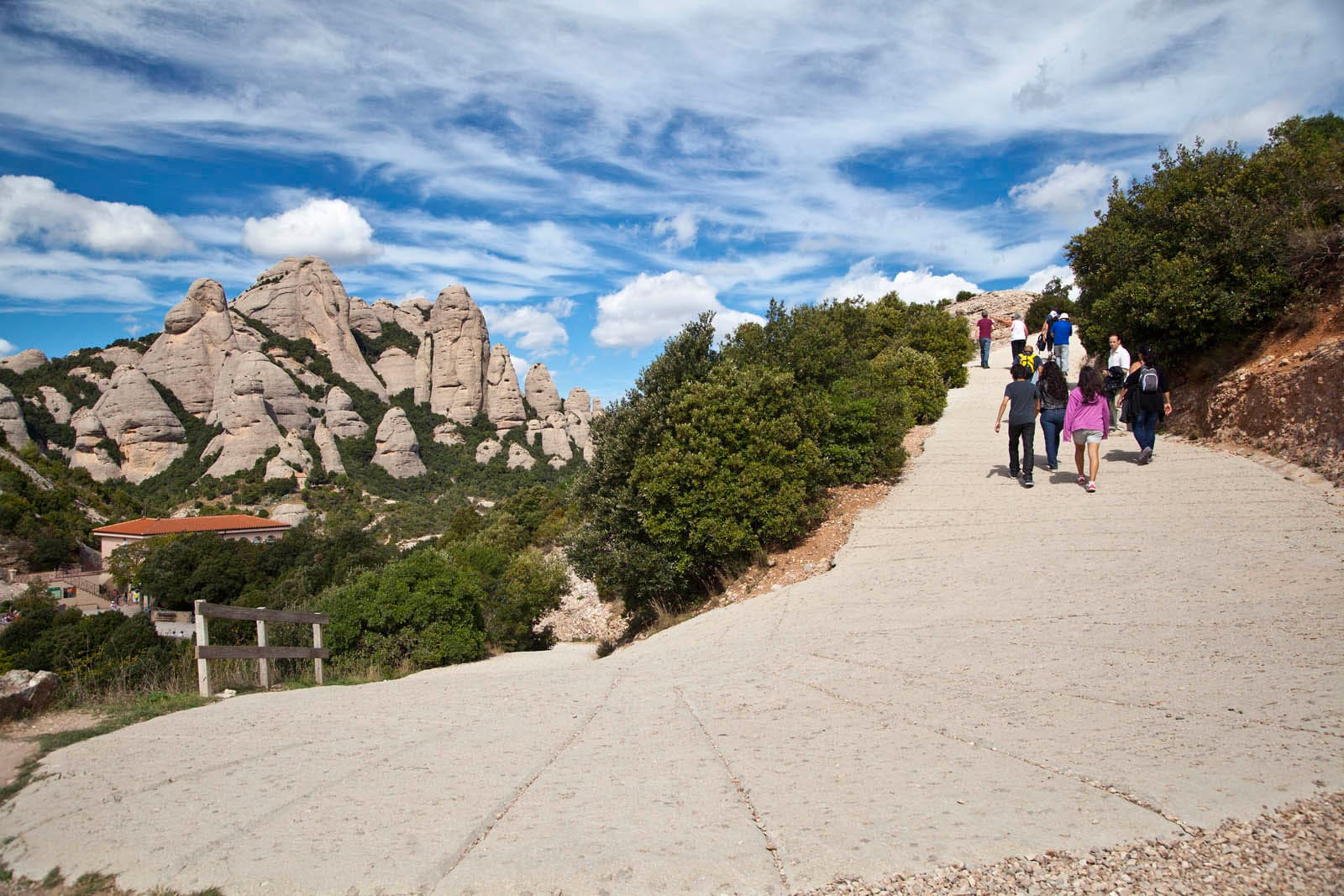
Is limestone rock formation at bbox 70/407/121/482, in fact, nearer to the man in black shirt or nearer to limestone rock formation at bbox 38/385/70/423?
limestone rock formation at bbox 38/385/70/423

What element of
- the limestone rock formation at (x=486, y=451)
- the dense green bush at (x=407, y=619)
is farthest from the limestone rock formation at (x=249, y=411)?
the dense green bush at (x=407, y=619)

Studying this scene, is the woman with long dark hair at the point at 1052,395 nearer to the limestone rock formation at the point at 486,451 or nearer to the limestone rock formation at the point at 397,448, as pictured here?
the limestone rock formation at the point at 397,448

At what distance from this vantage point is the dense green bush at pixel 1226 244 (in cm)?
1302

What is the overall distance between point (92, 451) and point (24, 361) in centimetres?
2091

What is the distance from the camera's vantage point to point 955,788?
3.86 m

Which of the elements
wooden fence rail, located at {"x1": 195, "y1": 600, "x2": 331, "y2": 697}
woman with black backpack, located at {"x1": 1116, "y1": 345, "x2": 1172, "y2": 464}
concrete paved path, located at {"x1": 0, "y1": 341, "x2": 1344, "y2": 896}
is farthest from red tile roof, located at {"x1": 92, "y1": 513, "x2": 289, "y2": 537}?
woman with black backpack, located at {"x1": 1116, "y1": 345, "x2": 1172, "y2": 464}

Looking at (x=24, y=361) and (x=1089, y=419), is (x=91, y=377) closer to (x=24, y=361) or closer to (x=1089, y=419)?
(x=24, y=361)

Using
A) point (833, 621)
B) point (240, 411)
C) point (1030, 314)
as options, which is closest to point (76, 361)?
point (240, 411)

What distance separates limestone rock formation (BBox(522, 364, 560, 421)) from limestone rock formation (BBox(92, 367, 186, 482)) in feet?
143

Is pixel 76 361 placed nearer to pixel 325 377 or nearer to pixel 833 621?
pixel 325 377

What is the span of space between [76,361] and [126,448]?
18653 millimetres

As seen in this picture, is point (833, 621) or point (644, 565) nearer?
point (833, 621)

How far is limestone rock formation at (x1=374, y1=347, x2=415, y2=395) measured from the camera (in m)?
103

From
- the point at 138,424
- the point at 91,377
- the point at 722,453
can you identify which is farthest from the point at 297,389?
the point at 722,453
